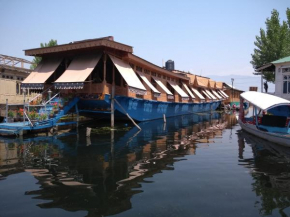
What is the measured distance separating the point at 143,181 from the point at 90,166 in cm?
224

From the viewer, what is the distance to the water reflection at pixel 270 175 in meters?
4.99

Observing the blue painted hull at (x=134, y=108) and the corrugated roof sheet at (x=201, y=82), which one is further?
the corrugated roof sheet at (x=201, y=82)

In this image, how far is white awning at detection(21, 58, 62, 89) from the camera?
17061 millimetres

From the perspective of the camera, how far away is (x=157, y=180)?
6426 mm

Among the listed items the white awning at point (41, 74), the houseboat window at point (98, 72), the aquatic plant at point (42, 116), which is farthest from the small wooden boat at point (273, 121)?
the white awning at point (41, 74)

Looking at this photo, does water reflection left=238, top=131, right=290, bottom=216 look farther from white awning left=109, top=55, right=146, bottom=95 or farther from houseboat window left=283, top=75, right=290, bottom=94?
houseboat window left=283, top=75, right=290, bottom=94

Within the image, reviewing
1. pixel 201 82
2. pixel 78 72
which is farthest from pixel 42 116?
pixel 201 82

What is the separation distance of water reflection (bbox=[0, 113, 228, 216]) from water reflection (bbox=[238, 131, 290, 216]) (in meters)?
2.58

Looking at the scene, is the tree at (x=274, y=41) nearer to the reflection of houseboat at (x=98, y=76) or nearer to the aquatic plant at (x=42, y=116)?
the reflection of houseboat at (x=98, y=76)

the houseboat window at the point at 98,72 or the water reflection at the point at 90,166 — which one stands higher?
the houseboat window at the point at 98,72

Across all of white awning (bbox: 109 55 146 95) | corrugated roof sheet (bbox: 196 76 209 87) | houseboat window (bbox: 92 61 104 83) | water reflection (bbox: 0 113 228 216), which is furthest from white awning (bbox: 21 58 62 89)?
corrugated roof sheet (bbox: 196 76 209 87)

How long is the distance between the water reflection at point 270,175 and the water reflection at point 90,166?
258 centimetres

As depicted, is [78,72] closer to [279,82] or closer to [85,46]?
[85,46]

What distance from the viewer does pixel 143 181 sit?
6.33 meters
